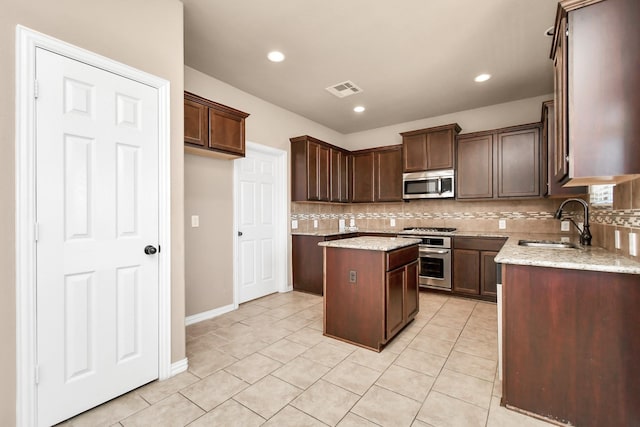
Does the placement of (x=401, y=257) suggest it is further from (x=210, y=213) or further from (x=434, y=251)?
(x=210, y=213)

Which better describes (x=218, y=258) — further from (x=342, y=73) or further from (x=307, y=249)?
(x=342, y=73)

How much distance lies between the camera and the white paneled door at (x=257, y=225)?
3965 millimetres

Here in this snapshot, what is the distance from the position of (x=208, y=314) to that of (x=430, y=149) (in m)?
3.94

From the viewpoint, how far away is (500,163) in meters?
4.11

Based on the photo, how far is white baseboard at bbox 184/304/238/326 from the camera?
3.21 m

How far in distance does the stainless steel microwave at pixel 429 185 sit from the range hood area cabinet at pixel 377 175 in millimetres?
211

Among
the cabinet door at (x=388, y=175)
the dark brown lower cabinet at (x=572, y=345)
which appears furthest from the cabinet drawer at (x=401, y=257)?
the cabinet door at (x=388, y=175)

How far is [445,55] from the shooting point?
302 centimetres

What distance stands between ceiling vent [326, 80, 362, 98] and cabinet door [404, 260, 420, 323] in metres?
2.36

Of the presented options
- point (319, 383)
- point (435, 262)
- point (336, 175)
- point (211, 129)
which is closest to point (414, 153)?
point (336, 175)

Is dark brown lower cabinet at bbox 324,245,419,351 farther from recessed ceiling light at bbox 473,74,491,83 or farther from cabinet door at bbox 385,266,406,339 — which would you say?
recessed ceiling light at bbox 473,74,491,83

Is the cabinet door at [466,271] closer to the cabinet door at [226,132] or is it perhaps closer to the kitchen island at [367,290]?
the kitchen island at [367,290]

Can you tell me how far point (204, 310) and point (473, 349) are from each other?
2.85 metres

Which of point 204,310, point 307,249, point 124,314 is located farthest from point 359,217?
point 124,314
